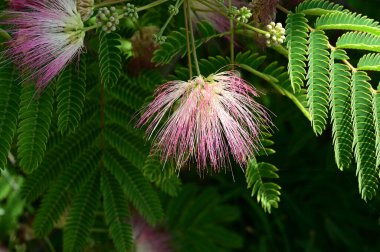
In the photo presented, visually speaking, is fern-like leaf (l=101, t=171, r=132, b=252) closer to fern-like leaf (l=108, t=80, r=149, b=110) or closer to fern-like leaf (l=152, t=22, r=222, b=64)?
fern-like leaf (l=108, t=80, r=149, b=110)

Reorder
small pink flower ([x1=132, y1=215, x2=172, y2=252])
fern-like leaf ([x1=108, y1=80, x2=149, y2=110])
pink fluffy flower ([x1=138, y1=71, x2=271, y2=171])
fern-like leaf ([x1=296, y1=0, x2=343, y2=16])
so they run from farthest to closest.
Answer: small pink flower ([x1=132, y1=215, x2=172, y2=252]) → fern-like leaf ([x1=108, y1=80, x2=149, y2=110]) → fern-like leaf ([x1=296, y1=0, x2=343, y2=16]) → pink fluffy flower ([x1=138, y1=71, x2=271, y2=171])

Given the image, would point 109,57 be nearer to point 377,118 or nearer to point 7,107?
point 7,107

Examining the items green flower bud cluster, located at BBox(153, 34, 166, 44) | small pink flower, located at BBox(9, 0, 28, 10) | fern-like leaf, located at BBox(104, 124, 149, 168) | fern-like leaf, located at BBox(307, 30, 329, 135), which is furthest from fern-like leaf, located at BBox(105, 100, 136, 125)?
fern-like leaf, located at BBox(307, 30, 329, 135)

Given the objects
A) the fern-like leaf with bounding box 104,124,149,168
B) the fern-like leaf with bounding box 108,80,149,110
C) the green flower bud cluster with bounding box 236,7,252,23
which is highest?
the green flower bud cluster with bounding box 236,7,252,23

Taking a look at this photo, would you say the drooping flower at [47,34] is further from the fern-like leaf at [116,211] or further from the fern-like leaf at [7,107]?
the fern-like leaf at [116,211]

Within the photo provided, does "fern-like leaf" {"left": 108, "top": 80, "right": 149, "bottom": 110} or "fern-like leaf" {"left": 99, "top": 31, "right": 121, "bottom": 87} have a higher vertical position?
"fern-like leaf" {"left": 99, "top": 31, "right": 121, "bottom": 87}

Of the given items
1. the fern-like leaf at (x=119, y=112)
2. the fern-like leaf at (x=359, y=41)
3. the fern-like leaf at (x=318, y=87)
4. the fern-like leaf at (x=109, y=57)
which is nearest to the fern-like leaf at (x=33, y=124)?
the fern-like leaf at (x=109, y=57)

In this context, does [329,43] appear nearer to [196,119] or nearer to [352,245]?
[196,119]
